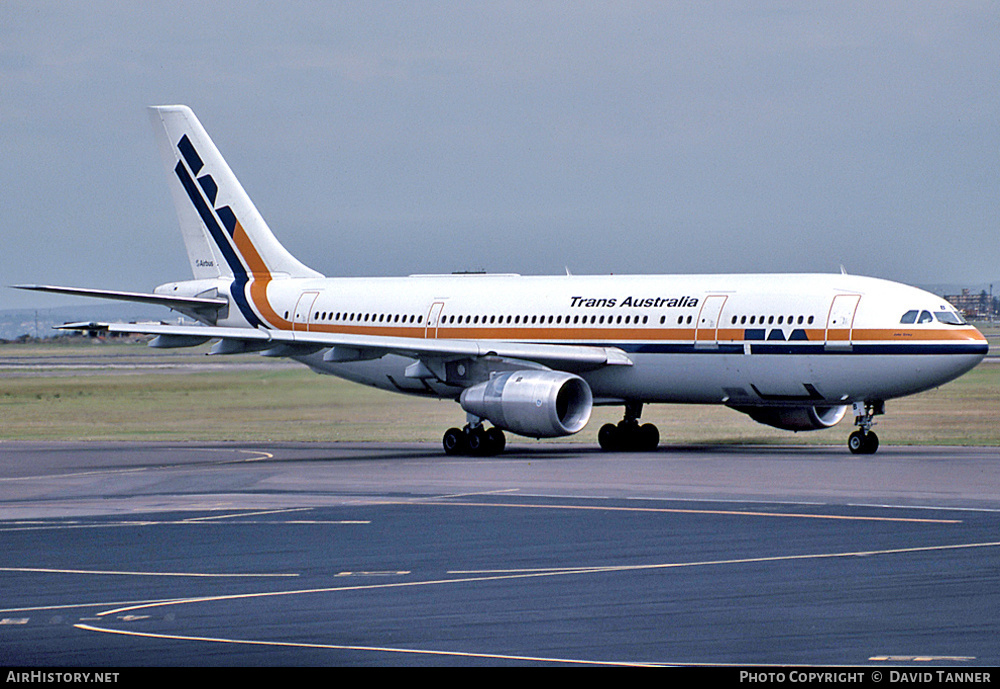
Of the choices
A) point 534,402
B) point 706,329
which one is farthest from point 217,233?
point 706,329

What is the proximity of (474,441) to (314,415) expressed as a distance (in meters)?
17.4

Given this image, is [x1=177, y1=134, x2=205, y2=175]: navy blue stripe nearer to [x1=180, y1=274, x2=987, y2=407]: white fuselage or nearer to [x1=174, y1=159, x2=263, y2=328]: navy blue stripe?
[x1=174, y1=159, x2=263, y2=328]: navy blue stripe

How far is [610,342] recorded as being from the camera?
3609 cm

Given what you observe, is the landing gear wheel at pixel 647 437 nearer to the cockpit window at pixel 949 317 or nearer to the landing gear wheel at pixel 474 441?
the landing gear wheel at pixel 474 441

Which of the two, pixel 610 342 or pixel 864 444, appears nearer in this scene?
pixel 864 444

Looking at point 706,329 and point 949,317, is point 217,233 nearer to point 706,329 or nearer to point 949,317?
point 706,329

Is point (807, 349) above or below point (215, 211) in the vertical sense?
below

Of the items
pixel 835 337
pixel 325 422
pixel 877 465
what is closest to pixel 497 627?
pixel 877 465

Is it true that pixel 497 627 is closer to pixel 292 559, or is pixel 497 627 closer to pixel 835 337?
pixel 292 559

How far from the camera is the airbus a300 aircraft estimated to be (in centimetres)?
3281

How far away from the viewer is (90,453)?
36.7m

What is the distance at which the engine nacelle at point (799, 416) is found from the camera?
36562mm

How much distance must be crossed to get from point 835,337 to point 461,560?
17.4 meters

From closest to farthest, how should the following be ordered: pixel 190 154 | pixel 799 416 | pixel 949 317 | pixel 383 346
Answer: pixel 949 317
pixel 383 346
pixel 799 416
pixel 190 154
